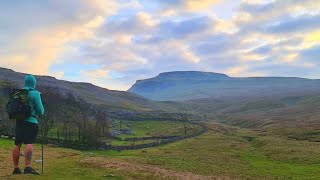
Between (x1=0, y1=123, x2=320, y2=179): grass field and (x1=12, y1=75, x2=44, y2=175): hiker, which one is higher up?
(x1=12, y1=75, x2=44, y2=175): hiker

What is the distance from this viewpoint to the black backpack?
17031mm

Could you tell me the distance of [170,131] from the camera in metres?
158

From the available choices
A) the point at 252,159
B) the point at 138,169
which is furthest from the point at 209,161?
the point at 138,169

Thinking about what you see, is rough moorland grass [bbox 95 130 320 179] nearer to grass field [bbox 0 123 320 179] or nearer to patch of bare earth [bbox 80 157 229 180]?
grass field [bbox 0 123 320 179]

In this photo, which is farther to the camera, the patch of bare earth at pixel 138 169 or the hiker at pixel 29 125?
the patch of bare earth at pixel 138 169

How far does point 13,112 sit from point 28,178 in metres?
3.14

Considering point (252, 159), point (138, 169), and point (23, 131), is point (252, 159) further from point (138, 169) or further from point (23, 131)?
point (23, 131)

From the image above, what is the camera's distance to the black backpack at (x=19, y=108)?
17031mm

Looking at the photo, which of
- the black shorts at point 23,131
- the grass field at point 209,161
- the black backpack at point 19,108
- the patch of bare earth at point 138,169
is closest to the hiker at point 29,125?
the black shorts at point 23,131

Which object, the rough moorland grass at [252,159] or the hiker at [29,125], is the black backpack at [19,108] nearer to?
the hiker at [29,125]

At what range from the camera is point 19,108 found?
55.9 feet

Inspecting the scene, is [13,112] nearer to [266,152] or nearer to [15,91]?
[15,91]

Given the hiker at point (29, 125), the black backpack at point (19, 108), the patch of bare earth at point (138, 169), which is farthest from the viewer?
the patch of bare earth at point (138, 169)

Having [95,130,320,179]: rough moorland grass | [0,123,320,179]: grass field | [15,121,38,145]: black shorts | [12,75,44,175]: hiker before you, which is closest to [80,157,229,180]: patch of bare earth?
[0,123,320,179]: grass field
